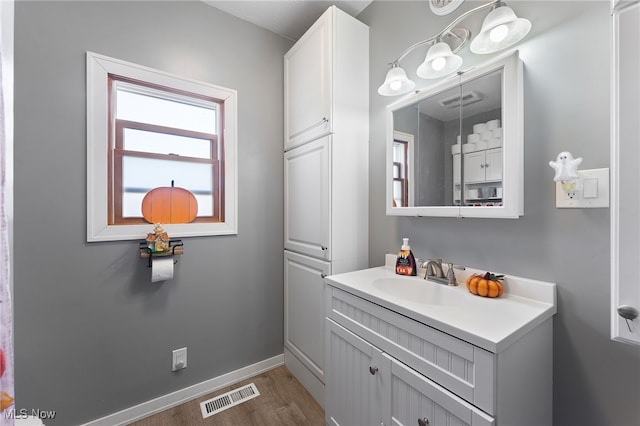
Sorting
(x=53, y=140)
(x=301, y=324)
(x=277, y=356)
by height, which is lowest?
(x=277, y=356)

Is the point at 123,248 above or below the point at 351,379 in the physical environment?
above

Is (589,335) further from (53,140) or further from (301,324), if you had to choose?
(53,140)

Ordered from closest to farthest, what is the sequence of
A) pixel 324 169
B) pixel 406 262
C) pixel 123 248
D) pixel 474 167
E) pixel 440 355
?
pixel 440 355 < pixel 474 167 < pixel 406 262 < pixel 123 248 < pixel 324 169

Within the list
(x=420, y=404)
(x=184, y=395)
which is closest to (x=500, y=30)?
(x=420, y=404)

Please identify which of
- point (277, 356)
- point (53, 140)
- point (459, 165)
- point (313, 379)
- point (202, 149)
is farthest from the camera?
point (277, 356)

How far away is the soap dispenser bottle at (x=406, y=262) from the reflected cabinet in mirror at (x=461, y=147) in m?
0.20

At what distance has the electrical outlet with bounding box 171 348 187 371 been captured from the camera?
168cm

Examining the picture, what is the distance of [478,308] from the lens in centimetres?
Result: 97

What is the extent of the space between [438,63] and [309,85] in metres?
0.87

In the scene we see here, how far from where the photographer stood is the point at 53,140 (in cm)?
135

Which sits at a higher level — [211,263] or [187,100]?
[187,100]

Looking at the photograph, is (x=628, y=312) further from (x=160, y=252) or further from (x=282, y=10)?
(x=282, y=10)

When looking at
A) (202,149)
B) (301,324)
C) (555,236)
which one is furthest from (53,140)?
(555,236)

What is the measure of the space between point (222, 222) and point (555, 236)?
184 cm
